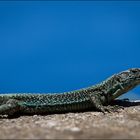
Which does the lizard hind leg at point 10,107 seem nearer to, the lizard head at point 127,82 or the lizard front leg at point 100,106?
the lizard front leg at point 100,106

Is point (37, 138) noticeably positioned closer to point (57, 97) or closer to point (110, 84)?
point (57, 97)

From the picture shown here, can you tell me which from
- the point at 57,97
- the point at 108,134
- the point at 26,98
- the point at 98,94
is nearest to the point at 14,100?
the point at 26,98

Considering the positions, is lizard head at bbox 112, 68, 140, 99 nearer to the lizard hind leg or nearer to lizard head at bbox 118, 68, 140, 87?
lizard head at bbox 118, 68, 140, 87

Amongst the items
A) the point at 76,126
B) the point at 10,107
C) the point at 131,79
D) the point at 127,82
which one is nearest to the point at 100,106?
the point at 127,82

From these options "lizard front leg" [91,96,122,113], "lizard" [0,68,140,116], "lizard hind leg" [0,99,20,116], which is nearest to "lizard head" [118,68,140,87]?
"lizard" [0,68,140,116]

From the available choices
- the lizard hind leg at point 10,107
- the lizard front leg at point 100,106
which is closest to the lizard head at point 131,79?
the lizard front leg at point 100,106

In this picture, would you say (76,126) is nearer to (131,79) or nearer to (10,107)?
(10,107)
